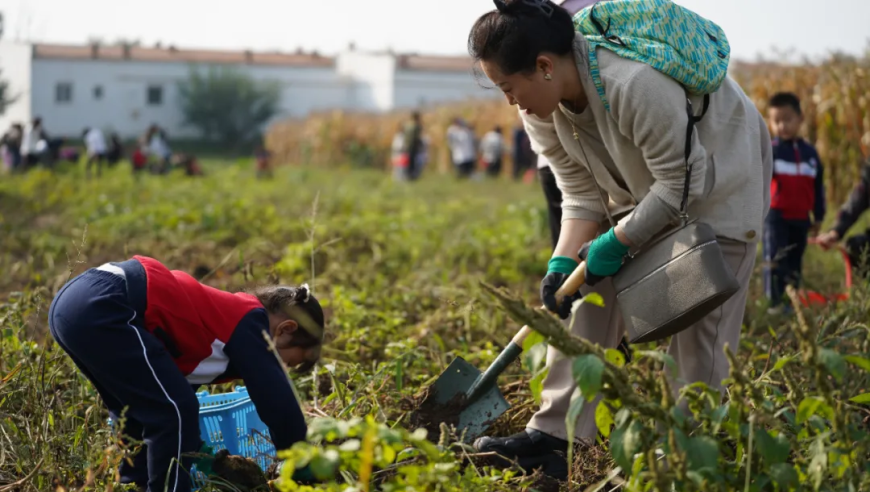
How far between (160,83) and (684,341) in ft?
182

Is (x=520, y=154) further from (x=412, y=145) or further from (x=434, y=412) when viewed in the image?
(x=434, y=412)

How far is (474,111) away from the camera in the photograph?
24891 mm

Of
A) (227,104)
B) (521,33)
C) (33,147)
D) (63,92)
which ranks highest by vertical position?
(521,33)

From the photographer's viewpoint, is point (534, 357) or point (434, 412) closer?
point (534, 357)

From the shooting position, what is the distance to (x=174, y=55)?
58031 mm

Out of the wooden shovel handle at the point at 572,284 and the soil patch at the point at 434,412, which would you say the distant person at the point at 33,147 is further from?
the wooden shovel handle at the point at 572,284

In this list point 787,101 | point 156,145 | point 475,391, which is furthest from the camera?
point 156,145

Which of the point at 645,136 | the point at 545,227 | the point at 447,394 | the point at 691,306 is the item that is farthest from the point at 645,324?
the point at 545,227

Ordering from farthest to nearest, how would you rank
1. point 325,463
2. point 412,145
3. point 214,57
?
point 214,57, point 412,145, point 325,463

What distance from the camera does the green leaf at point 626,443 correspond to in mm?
1886

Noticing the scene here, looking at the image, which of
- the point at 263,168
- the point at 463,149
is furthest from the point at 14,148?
the point at 463,149

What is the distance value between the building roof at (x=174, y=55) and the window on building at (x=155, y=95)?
1619 mm

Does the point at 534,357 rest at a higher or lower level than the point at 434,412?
higher

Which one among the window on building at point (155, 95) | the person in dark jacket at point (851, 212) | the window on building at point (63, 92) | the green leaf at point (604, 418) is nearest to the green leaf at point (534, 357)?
the green leaf at point (604, 418)
